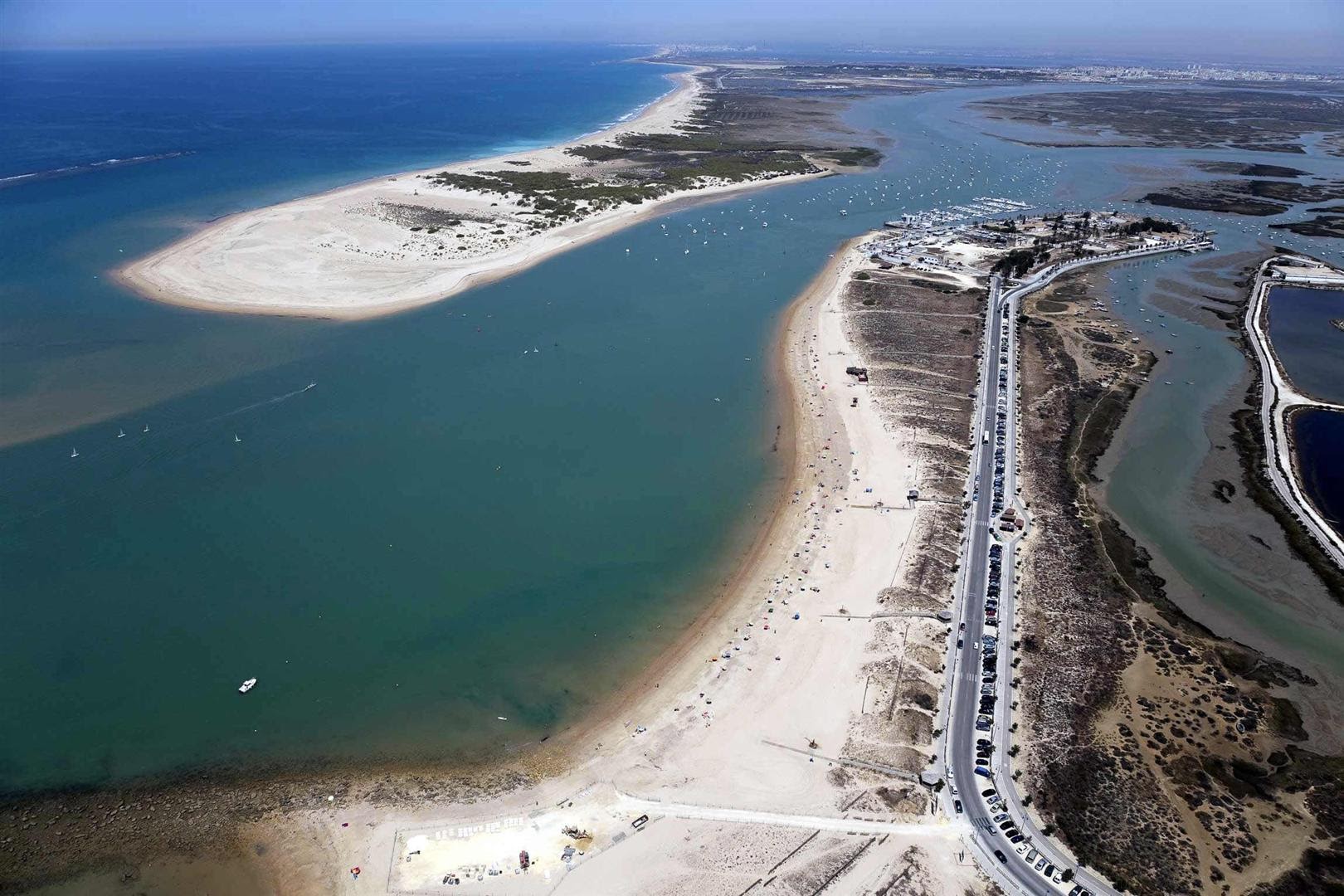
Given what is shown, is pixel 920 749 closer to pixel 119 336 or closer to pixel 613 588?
pixel 613 588

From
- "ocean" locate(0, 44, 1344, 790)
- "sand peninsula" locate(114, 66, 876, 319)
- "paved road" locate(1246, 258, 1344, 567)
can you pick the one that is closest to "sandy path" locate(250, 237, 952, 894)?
"ocean" locate(0, 44, 1344, 790)

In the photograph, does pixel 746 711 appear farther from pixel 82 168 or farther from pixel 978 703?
pixel 82 168

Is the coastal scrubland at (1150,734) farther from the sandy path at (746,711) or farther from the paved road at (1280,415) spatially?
the paved road at (1280,415)

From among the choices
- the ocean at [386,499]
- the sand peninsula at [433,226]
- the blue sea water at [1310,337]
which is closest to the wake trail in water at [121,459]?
the ocean at [386,499]

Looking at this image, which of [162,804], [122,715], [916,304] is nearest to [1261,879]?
[162,804]

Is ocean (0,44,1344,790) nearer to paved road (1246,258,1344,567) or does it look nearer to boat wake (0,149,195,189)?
paved road (1246,258,1344,567)

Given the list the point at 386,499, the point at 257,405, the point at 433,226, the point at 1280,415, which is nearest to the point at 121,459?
the point at 257,405
